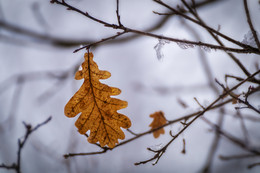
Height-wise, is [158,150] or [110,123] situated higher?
[110,123]

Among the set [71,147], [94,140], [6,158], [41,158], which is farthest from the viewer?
[41,158]

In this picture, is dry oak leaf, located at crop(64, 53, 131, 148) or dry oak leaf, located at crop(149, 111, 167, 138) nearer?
dry oak leaf, located at crop(64, 53, 131, 148)

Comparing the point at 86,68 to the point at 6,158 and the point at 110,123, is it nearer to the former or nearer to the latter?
the point at 110,123

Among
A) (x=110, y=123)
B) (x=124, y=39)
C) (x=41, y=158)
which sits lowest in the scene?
(x=41, y=158)

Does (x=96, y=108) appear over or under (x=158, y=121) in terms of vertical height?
over

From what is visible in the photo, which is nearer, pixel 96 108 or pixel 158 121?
pixel 96 108

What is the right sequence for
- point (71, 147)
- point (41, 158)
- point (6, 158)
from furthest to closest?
1. point (41, 158)
2. point (6, 158)
3. point (71, 147)

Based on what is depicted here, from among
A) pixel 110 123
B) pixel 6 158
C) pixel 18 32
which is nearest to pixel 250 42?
pixel 110 123

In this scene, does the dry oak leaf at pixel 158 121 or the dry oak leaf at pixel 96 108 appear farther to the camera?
the dry oak leaf at pixel 158 121
